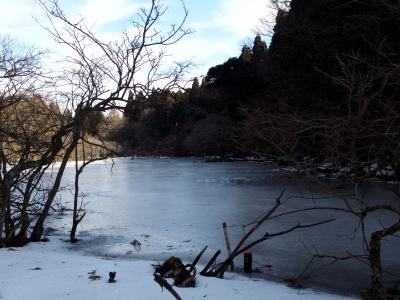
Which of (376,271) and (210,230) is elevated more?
(376,271)

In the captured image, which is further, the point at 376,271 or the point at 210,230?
the point at 210,230

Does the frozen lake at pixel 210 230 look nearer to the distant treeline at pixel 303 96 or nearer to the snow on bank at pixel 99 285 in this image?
the distant treeline at pixel 303 96

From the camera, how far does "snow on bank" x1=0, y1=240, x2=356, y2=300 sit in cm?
514

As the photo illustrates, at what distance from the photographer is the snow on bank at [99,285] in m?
5.14

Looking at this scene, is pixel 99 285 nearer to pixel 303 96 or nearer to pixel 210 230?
pixel 210 230

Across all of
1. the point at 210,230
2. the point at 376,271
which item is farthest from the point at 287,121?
the point at 210,230

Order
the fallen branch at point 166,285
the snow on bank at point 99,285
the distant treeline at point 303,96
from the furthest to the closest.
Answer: the snow on bank at point 99,285, the distant treeline at point 303,96, the fallen branch at point 166,285

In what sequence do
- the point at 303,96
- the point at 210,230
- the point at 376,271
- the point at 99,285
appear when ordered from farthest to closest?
the point at 303,96
the point at 210,230
the point at 99,285
the point at 376,271

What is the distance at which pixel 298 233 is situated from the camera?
10469mm

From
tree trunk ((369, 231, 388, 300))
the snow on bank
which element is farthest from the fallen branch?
the snow on bank

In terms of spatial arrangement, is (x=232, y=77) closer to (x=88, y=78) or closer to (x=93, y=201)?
(x=93, y=201)

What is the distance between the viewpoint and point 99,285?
5500 millimetres

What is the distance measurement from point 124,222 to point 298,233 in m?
4.68

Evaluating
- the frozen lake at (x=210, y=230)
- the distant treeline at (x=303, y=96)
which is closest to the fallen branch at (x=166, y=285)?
the distant treeline at (x=303, y=96)
